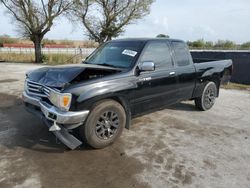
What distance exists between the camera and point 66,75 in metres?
3.87

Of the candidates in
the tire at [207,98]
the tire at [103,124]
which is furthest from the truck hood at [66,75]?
the tire at [207,98]

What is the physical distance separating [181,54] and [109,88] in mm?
2370

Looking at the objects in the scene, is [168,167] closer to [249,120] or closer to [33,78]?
[33,78]

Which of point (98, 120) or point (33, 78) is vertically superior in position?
point (33, 78)

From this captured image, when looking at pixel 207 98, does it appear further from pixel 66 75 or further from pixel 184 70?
pixel 66 75

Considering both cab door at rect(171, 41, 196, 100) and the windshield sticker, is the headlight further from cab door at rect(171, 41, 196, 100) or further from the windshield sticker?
cab door at rect(171, 41, 196, 100)

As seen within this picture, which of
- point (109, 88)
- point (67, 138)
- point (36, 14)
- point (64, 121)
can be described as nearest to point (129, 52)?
point (109, 88)

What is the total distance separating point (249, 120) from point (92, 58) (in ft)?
12.9

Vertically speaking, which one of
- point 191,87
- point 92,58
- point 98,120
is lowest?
point 98,120

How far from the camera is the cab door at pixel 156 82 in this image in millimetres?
4516

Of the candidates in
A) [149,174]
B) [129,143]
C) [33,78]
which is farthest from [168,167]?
[33,78]

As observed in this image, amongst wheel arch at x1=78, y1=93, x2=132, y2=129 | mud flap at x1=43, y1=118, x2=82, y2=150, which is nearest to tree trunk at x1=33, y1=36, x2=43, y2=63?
wheel arch at x1=78, y1=93, x2=132, y2=129

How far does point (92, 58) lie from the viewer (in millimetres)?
5418

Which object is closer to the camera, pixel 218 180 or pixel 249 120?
pixel 218 180
